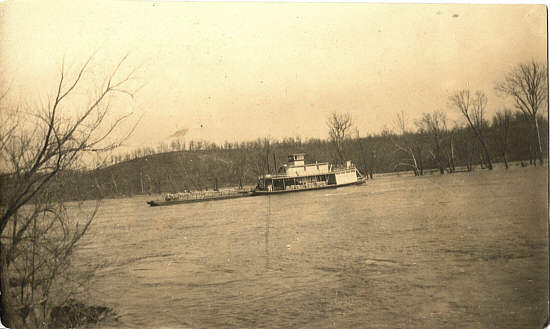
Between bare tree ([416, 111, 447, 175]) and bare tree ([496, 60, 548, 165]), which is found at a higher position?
bare tree ([496, 60, 548, 165])

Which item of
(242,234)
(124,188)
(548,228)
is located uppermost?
(124,188)

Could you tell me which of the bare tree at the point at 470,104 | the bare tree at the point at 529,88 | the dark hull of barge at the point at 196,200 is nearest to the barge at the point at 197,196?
the dark hull of barge at the point at 196,200

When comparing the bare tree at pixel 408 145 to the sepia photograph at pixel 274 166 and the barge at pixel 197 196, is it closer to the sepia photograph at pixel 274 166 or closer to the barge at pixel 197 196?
the sepia photograph at pixel 274 166

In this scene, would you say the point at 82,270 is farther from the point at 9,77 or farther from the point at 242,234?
the point at 9,77

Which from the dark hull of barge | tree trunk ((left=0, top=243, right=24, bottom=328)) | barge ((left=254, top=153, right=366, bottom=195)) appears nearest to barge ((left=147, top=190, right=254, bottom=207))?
the dark hull of barge

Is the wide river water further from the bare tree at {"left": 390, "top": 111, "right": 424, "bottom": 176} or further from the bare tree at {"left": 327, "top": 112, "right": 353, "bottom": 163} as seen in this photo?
the bare tree at {"left": 327, "top": 112, "right": 353, "bottom": 163}

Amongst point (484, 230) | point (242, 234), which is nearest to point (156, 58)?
point (242, 234)
